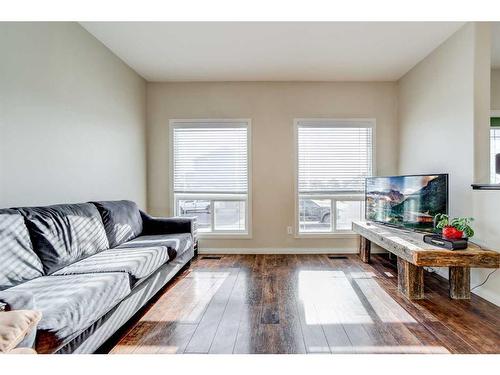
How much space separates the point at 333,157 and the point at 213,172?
192 cm

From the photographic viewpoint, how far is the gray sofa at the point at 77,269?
4.57 feet

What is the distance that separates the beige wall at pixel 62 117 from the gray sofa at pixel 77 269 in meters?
0.33

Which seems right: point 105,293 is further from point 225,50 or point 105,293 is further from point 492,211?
point 492,211

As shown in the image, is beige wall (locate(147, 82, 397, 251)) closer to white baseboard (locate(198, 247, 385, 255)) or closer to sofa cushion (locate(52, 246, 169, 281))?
white baseboard (locate(198, 247, 385, 255))

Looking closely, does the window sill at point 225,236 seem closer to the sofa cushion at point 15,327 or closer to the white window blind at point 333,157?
the white window blind at point 333,157

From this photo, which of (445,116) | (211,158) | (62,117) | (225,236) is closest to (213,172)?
(211,158)

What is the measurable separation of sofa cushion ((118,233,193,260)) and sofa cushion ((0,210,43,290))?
910 mm

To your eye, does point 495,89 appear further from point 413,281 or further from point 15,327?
point 15,327

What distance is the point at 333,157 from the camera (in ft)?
14.1

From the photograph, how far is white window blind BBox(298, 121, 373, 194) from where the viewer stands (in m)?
4.30

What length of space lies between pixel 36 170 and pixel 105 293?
52.4 inches

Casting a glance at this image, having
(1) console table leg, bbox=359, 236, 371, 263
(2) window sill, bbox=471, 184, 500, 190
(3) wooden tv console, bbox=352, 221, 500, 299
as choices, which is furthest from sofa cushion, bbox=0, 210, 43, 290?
(2) window sill, bbox=471, 184, 500, 190

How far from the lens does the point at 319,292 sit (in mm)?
2752
